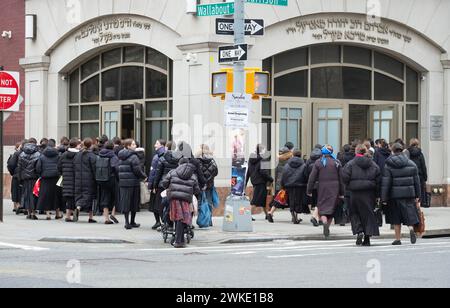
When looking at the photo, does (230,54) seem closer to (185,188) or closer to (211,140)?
(185,188)

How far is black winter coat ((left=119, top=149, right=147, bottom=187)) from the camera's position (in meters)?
19.3

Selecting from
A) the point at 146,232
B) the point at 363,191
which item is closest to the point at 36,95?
the point at 146,232

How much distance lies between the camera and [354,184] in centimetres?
1680

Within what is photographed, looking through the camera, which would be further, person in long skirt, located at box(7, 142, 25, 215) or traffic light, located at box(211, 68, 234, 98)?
person in long skirt, located at box(7, 142, 25, 215)

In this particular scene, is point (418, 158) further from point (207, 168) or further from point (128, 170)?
point (128, 170)

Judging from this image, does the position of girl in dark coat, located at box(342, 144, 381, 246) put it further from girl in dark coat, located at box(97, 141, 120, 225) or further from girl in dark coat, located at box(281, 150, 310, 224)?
girl in dark coat, located at box(97, 141, 120, 225)

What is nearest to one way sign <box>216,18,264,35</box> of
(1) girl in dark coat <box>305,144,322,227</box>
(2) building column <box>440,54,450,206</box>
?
(1) girl in dark coat <box>305,144,322,227</box>

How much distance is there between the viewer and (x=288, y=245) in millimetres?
17188

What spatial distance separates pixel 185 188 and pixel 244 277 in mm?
4757

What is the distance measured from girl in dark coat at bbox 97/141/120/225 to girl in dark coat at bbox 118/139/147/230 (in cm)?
82

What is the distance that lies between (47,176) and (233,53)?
579cm

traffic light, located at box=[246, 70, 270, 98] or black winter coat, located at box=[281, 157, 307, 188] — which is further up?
traffic light, located at box=[246, 70, 270, 98]
